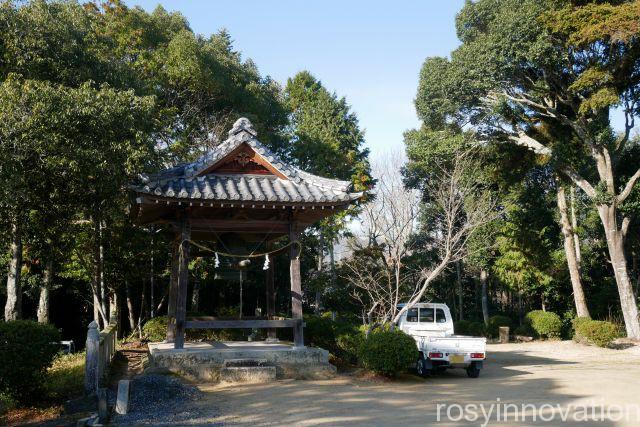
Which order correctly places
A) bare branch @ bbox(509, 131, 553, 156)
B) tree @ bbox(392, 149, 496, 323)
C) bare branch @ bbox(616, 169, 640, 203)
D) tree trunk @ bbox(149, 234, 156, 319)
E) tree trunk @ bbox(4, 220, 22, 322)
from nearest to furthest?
tree trunk @ bbox(4, 220, 22, 322) < tree @ bbox(392, 149, 496, 323) < tree trunk @ bbox(149, 234, 156, 319) < bare branch @ bbox(616, 169, 640, 203) < bare branch @ bbox(509, 131, 553, 156)

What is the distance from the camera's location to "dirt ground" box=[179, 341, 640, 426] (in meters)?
6.66

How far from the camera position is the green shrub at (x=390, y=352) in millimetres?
10156

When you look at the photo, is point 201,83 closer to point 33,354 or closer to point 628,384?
point 33,354

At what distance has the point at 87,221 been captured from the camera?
51.3ft

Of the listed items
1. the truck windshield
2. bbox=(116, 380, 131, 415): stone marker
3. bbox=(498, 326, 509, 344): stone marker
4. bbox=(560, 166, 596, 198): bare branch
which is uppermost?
bbox=(560, 166, 596, 198): bare branch

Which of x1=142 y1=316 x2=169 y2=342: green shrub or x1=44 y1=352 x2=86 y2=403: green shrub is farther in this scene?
x1=142 y1=316 x2=169 y2=342: green shrub

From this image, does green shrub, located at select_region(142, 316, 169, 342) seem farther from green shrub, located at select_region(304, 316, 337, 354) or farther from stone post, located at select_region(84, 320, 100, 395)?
stone post, located at select_region(84, 320, 100, 395)

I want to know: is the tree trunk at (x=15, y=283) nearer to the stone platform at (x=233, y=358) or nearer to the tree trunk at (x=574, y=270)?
the stone platform at (x=233, y=358)

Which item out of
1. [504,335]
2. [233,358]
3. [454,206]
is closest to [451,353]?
[233,358]

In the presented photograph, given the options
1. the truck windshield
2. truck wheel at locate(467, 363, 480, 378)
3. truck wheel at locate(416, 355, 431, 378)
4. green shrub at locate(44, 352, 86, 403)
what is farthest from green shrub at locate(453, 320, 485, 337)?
green shrub at locate(44, 352, 86, 403)

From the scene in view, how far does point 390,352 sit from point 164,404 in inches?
173

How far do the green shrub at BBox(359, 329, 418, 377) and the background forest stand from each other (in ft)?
10.3

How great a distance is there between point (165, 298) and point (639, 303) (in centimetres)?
2174

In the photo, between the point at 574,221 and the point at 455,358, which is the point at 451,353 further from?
the point at 574,221
